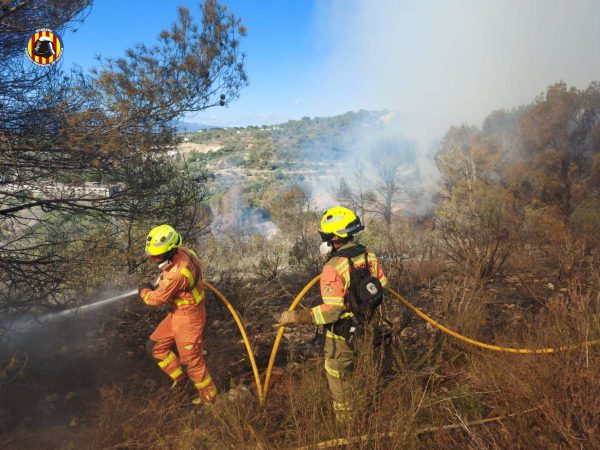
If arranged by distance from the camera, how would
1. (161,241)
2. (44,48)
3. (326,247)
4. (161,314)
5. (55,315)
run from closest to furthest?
(326,247)
(161,241)
(44,48)
(55,315)
(161,314)

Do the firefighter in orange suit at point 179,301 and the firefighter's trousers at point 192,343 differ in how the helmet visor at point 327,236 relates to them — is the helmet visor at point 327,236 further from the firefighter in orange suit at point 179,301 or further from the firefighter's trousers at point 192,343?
the firefighter's trousers at point 192,343

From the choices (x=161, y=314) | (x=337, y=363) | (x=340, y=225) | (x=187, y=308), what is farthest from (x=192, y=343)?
(x=161, y=314)

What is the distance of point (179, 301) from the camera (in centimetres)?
353

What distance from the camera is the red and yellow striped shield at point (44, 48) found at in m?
4.28

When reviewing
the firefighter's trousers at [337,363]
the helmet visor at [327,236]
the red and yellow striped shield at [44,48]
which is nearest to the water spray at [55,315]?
the red and yellow striped shield at [44,48]

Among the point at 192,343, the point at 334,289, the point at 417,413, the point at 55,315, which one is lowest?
the point at 55,315

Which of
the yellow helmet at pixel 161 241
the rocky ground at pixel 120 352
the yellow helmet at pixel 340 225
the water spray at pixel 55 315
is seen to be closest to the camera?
the yellow helmet at pixel 340 225

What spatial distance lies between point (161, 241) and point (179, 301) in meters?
0.58

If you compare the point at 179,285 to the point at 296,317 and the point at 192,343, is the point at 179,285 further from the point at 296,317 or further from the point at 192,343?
the point at 296,317

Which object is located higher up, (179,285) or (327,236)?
(327,236)

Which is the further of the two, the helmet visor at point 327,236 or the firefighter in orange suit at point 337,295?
the helmet visor at point 327,236

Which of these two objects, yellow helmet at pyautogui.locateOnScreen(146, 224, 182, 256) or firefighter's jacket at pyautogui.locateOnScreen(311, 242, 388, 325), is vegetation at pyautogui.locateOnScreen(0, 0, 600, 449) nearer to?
firefighter's jacket at pyautogui.locateOnScreen(311, 242, 388, 325)

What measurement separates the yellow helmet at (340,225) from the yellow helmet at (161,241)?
1.37 meters

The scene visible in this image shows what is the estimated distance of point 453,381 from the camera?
11.3 ft
